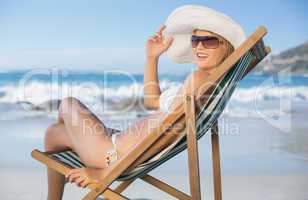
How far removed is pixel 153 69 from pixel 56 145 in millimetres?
587

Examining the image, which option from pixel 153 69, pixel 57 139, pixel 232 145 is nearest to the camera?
pixel 57 139

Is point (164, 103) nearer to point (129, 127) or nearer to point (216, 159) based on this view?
point (129, 127)

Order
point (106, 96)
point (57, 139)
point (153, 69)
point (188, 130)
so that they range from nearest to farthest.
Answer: point (188, 130) < point (57, 139) < point (153, 69) < point (106, 96)

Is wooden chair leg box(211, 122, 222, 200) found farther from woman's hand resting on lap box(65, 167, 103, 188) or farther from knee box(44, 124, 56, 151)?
knee box(44, 124, 56, 151)

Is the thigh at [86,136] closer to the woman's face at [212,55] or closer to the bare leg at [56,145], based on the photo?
the bare leg at [56,145]

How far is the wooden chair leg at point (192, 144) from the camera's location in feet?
6.23

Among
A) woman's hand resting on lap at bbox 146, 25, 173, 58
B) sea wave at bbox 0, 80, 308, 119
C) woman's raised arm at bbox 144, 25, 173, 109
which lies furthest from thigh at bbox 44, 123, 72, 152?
sea wave at bbox 0, 80, 308, 119

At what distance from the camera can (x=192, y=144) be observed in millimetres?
1940

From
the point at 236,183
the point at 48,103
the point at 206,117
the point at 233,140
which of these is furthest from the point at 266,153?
the point at 206,117

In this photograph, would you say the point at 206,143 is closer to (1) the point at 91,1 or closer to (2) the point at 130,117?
(2) the point at 130,117

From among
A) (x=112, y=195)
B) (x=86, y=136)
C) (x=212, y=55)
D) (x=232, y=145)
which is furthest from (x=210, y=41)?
(x=232, y=145)

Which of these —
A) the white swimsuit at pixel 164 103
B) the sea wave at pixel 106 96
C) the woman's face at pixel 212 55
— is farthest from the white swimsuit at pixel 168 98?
the sea wave at pixel 106 96

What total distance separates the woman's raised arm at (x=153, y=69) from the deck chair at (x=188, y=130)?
0.38 metres

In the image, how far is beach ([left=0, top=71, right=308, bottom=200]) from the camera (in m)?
3.55
